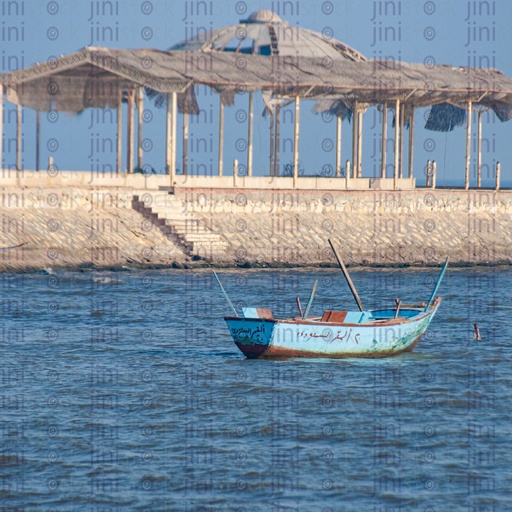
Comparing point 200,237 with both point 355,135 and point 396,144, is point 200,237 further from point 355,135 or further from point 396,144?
point 355,135

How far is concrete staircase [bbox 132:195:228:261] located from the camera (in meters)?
43.9

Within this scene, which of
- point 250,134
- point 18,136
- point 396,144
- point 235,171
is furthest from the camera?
point 396,144

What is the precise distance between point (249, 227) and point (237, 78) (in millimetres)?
5565

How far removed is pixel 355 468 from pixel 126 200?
2716cm

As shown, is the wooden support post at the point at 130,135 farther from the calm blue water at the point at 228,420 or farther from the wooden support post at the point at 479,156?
the wooden support post at the point at 479,156

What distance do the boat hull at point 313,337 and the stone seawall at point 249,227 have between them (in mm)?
16883

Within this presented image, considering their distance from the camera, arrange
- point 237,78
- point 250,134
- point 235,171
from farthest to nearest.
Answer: point 250,134 < point 235,171 < point 237,78

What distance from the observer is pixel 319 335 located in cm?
2581

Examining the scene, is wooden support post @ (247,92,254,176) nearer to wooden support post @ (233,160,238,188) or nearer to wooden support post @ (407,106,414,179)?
wooden support post @ (233,160,238,188)

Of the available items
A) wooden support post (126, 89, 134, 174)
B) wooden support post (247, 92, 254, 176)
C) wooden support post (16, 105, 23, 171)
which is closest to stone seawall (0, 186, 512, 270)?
wooden support post (247, 92, 254, 176)

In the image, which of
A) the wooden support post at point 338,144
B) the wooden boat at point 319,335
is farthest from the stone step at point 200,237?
the wooden boat at point 319,335

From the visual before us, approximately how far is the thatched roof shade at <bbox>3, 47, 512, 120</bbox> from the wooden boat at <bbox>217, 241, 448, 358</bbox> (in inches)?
812

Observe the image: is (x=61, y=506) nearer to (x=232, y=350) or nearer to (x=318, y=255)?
(x=232, y=350)

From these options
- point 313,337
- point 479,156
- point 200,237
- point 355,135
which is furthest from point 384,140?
point 313,337
